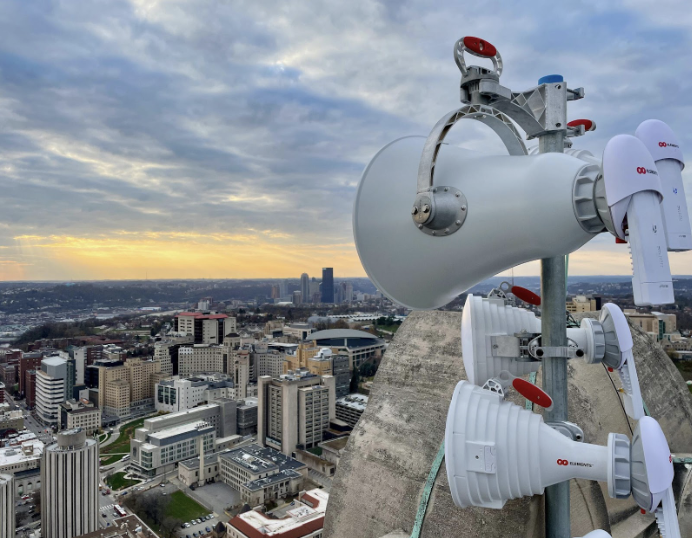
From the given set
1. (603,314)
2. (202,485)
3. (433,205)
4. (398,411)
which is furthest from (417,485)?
(202,485)

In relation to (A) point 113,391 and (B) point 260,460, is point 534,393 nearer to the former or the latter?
(B) point 260,460

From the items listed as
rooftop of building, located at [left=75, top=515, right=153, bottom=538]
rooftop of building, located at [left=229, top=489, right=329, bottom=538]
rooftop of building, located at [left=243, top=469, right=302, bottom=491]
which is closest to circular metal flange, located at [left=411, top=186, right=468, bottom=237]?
rooftop of building, located at [left=229, top=489, right=329, bottom=538]

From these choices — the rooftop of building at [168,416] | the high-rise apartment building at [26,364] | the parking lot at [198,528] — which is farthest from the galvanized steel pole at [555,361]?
the high-rise apartment building at [26,364]

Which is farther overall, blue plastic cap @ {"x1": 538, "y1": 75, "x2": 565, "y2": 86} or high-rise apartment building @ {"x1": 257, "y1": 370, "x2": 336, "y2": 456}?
high-rise apartment building @ {"x1": 257, "y1": 370, "x2": 336, "y2": 456}

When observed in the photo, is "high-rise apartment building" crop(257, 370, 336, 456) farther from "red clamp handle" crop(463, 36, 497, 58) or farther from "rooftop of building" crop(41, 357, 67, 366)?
"red clamp handle" crop(463, 36, 497, 58)

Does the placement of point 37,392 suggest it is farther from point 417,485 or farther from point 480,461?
point 480,461

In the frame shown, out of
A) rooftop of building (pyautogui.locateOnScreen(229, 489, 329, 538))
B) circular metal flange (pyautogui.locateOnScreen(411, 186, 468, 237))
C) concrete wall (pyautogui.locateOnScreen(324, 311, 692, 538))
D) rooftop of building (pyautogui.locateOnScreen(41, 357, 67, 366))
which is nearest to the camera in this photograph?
circular metal flange (pyautogui.locateOnScreen(411, 186, 468, 237))

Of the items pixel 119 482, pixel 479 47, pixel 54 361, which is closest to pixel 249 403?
pixel 119 482
